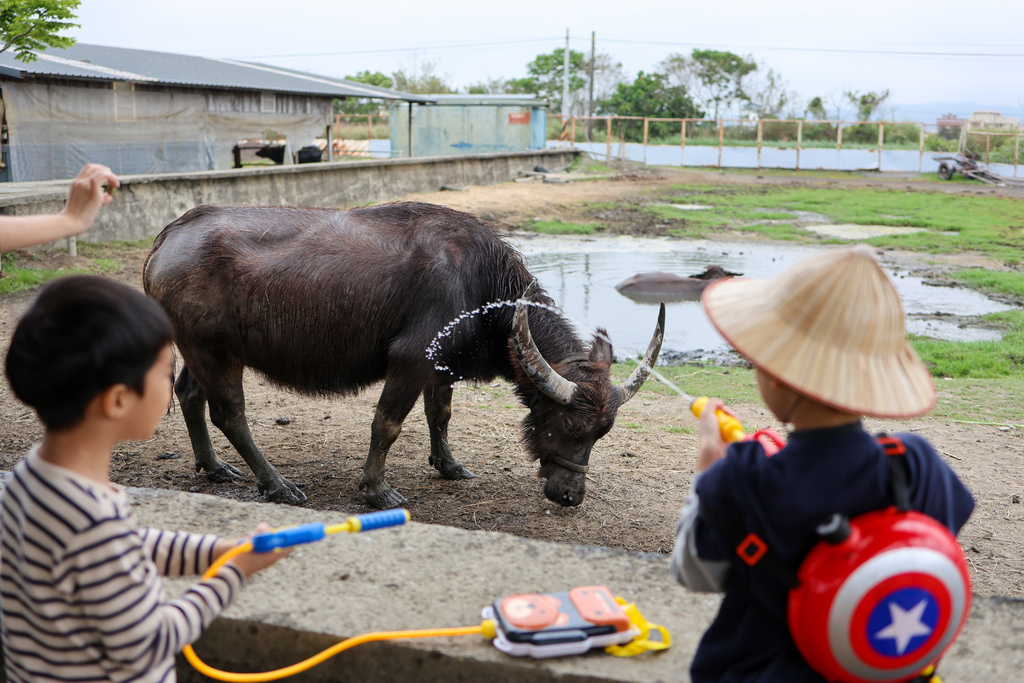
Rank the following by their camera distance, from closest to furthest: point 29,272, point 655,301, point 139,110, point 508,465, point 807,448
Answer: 1. point 807,448
2. point 508,465
3. point 29,272
4. point 655,301
5. point 139,110

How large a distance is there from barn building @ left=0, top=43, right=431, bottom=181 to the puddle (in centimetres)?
1402

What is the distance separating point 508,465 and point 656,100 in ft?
153

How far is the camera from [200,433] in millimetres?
4887

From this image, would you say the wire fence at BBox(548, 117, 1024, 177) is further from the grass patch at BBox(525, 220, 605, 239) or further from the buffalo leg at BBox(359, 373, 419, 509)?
the buffalo leg at BBox(359, 373, 419, 509)

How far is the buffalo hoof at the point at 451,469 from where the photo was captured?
5.05m

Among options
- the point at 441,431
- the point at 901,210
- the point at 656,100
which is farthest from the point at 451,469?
the point at 656,100

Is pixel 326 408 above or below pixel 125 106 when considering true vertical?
below

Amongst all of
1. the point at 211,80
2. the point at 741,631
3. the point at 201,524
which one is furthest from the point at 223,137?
the point at 741,631

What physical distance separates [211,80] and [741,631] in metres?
21.7

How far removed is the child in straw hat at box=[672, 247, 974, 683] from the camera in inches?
60.9

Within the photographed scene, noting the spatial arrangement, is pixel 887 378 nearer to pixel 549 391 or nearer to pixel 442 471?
pixel 549 391

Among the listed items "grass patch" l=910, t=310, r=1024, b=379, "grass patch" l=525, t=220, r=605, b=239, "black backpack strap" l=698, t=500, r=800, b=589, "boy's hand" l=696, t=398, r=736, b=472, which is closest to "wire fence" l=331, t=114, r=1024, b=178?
"grass patch" l=525, t=220, r=605, b=239

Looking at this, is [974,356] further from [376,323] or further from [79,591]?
[79,591]

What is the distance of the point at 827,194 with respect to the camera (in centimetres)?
2339
